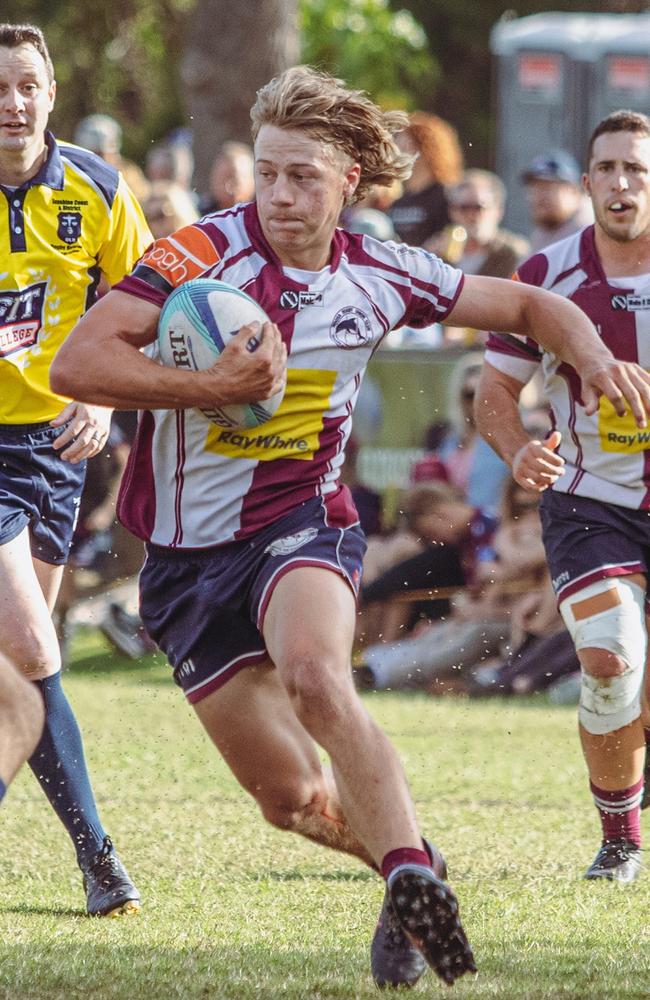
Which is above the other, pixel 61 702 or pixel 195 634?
pixel 195 634

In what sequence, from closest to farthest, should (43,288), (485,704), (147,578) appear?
(147,578)
(43,288)
(485,704)

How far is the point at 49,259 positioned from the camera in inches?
221

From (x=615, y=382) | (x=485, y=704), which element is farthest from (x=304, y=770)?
(x=485, y=704)

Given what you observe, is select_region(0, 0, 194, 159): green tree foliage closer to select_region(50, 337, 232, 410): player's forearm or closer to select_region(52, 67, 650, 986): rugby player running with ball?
select_region(52, 67, 650, 986): rugby player running with ball

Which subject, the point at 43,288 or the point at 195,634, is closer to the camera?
the point at 195,634

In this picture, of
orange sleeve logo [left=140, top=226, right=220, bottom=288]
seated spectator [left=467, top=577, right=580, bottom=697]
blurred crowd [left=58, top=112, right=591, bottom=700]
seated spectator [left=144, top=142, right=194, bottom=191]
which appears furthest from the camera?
seated spectator [left=144, top=142, right=194, bottom=191]

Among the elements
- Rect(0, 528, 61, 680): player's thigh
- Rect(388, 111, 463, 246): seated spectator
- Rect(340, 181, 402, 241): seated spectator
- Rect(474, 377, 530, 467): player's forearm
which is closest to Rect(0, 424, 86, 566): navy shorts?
Rect(0, 528, 61, 680): player's thigh

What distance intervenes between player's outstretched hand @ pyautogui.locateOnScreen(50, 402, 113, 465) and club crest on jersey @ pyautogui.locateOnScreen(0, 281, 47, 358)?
28 centimetres

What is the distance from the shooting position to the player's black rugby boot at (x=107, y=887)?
5.33 meters

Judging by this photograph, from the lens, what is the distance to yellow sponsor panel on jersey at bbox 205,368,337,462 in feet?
16.1

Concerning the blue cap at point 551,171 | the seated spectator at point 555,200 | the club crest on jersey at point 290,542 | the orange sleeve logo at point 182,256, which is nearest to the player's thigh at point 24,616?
the club crest on jersey at point 290,542

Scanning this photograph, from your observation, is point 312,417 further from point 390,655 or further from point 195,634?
point 390,655

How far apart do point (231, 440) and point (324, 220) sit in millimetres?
675

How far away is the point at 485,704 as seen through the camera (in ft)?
33.1
